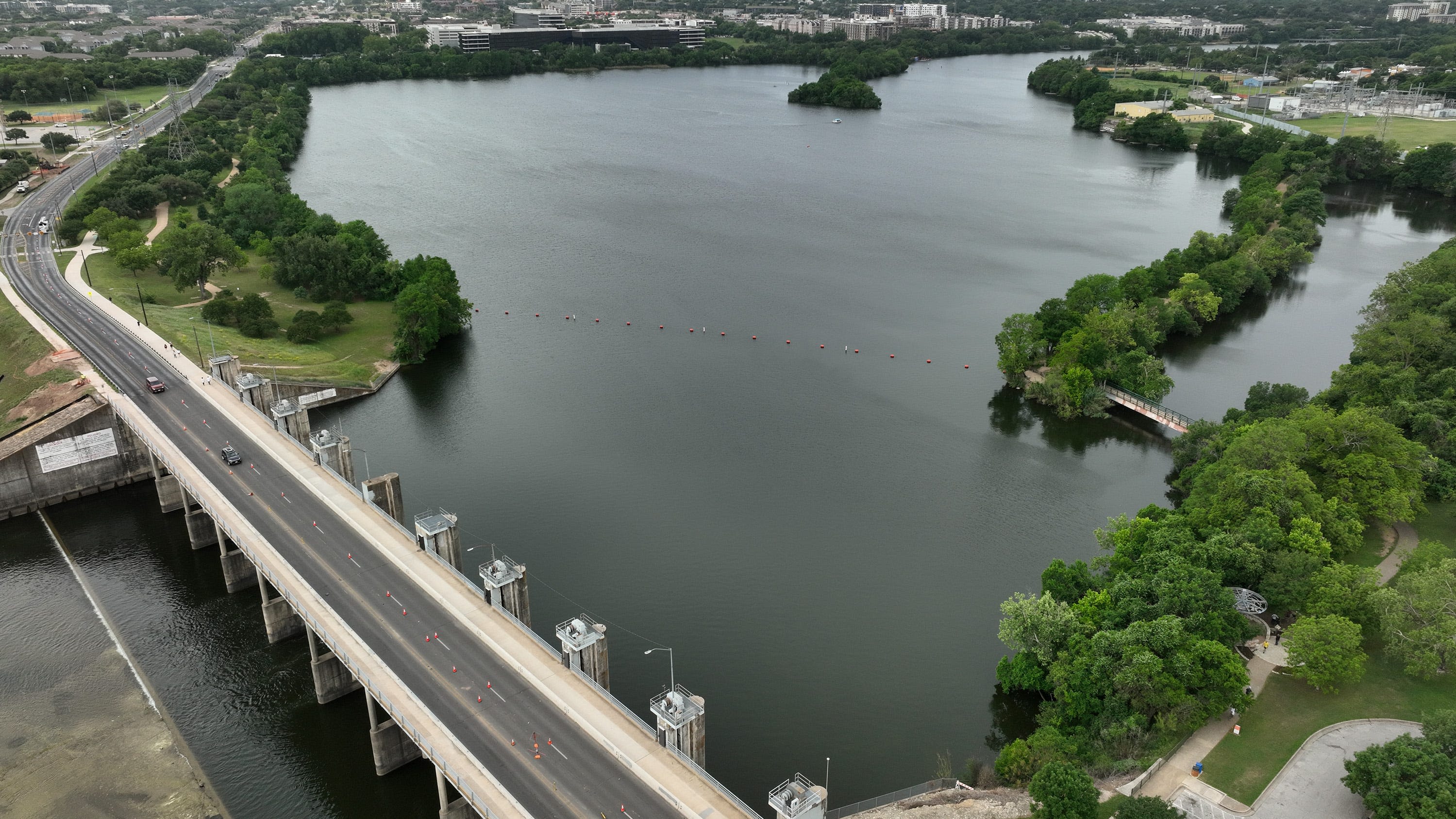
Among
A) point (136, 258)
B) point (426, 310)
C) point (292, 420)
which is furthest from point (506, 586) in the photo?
point (136, 258)

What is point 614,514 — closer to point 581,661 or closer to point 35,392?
point 581,661

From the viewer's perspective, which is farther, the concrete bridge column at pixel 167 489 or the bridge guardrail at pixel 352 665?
the concrete bridge column at pixel 167 489

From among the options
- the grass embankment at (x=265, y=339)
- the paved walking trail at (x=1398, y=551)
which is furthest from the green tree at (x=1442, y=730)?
the grass embankment at (x=265, y=339)

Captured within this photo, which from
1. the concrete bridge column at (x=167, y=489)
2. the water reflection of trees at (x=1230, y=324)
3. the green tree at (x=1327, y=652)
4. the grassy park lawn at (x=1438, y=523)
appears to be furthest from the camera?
the water reflection of trees at (x=1230, y=324)

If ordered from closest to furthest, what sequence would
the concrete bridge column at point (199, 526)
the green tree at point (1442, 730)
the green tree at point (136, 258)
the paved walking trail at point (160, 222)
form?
the green tree at point (1442, 730), the concrete bridge column at point (199, 526), the green tree at point (136, 258), the paved walking trail at point (160, 222)

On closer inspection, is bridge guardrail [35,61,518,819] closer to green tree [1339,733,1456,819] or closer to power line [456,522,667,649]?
power line [456,522,667,649]

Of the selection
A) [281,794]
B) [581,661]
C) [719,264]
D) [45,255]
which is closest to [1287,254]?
[719,264]

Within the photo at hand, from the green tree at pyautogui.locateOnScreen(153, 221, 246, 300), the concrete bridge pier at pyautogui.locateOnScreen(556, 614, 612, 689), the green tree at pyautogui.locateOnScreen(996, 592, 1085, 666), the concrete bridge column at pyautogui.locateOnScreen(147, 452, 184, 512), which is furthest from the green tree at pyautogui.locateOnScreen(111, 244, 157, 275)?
the green tree at pyautogui.locateOnScreen(996, 592, 1085, 666)

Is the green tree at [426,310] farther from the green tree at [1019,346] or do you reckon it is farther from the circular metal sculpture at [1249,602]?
the circular metal sculpture at [1249,602]
